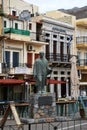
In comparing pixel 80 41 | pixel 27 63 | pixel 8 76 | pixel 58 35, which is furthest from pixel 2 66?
pixel 80 41

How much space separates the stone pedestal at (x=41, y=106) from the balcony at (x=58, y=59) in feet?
79.0

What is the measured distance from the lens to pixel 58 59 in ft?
140

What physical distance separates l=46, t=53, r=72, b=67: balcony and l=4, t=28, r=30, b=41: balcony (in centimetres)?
410

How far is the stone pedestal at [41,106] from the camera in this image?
16.8 metres

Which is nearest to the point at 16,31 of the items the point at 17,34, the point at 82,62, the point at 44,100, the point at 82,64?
the point at 17,34

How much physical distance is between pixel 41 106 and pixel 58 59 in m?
25.8

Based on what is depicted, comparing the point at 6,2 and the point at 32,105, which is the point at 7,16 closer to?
the point at 6,2

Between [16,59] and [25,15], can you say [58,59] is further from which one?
[25,15]

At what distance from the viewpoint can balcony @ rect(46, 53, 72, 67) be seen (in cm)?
4162

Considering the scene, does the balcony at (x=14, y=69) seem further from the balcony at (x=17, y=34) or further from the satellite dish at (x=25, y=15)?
the satellite dish at (x=25, y=15)

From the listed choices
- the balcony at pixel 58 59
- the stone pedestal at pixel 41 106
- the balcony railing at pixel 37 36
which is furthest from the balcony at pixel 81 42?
the stone pedestal at pixel 41 106

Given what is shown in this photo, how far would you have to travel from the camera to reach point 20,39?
1489 inches

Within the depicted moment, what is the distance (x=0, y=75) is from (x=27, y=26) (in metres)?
6.64

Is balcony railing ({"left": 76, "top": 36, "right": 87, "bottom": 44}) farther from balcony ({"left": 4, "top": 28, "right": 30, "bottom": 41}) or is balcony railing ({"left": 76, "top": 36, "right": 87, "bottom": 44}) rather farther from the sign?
the sign
